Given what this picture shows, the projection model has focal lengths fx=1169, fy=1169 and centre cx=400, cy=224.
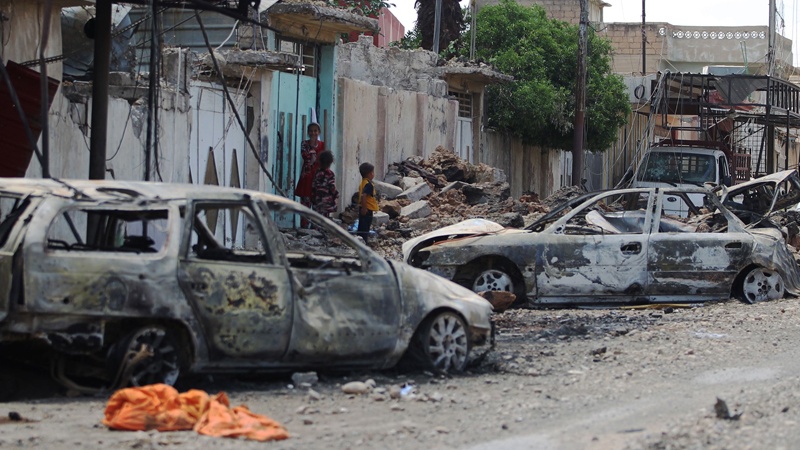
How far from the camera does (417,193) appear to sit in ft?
72.3

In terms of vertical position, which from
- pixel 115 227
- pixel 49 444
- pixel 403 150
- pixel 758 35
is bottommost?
pixel 49 444

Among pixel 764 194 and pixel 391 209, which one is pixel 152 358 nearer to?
pixel 764 194

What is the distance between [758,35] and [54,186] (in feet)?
155

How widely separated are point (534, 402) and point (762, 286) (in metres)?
6.34

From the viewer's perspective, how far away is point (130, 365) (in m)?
7.15

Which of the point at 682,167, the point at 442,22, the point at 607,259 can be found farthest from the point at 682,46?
the point at 607,259

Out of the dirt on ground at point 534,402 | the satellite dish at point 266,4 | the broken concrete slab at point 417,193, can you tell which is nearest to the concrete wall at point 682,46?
the broken concrete slab at point 417,193

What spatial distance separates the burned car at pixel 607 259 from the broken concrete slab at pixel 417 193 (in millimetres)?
8763

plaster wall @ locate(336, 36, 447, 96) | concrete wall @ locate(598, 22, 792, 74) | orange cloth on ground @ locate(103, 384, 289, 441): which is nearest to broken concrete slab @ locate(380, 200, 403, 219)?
plaster wall @ locate(336, 36, 447, 96)

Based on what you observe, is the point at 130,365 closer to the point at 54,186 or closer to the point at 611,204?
the point at 54,186

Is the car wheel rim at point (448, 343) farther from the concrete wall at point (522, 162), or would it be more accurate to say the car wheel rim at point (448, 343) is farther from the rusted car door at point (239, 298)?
the concrete wall at point (522, 162)

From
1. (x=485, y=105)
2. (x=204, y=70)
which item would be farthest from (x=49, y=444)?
(x=485, y=105)

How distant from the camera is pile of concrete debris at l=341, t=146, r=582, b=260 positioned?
19.8 metres

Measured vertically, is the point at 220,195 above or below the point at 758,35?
below
